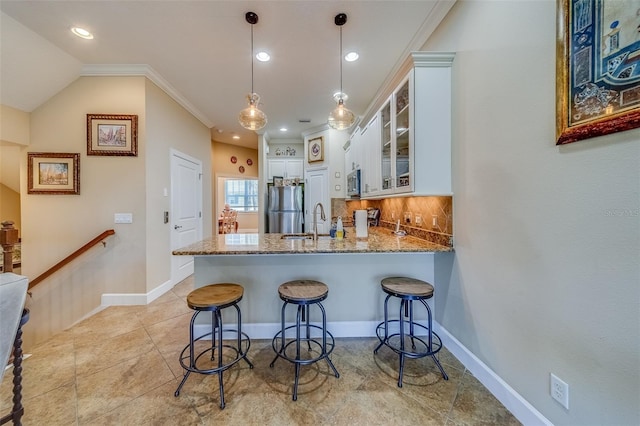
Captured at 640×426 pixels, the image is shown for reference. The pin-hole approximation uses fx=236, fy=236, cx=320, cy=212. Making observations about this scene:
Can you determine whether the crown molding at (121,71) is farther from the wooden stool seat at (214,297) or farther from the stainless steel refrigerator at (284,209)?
the wooden stool seat at (214,297)

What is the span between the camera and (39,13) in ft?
6.98

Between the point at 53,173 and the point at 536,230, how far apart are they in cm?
484

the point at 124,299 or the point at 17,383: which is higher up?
the point at 17,383

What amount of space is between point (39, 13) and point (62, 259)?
8.57 feet

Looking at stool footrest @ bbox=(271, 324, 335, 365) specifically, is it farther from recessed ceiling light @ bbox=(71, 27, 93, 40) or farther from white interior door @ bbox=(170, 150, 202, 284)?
recessed ceiling light @ bbox=(71, 27, 93, 40)

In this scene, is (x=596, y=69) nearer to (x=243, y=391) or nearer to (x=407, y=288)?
(x=407, y=288)

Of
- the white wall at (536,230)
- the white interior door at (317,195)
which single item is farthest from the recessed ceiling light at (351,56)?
the white interior door at (317,195)

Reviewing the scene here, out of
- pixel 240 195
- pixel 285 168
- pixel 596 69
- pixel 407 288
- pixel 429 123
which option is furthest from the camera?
pixel 240 195

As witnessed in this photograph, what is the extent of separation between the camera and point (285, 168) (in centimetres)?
586

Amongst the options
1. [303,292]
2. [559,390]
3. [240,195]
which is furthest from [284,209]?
[240,195]

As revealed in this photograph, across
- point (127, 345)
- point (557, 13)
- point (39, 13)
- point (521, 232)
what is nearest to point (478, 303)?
point (521, 232)

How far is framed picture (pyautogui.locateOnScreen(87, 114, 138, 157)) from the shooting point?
9.78ft

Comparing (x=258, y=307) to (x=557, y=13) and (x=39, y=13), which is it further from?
(x=39, y=13)

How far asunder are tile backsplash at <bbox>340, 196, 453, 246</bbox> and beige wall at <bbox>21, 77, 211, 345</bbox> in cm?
329
